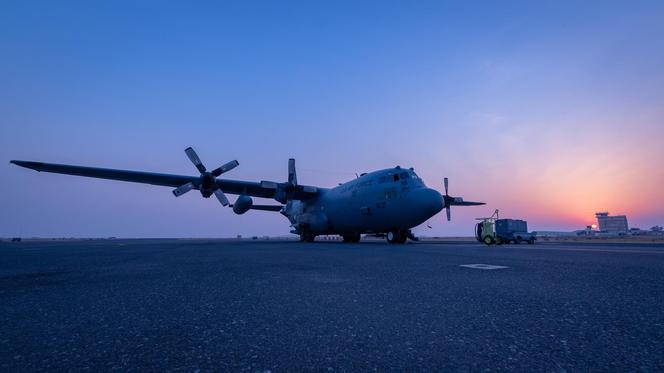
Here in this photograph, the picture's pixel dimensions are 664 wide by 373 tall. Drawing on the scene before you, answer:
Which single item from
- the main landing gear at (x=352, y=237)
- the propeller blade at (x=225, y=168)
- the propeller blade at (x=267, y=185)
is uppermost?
the propeller blade at (x=225, y=168)

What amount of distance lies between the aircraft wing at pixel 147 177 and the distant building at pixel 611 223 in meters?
166

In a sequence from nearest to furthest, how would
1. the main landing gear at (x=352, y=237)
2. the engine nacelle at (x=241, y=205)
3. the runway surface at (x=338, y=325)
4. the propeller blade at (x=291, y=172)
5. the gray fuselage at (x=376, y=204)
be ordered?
the runway surface at (x=338, y=325), the gray fuselage at (x=376, y=204), the engine nacelle at (x=241, y=205), the propeller blade at (x=291, y=172), the main landing gear at (x=352, y=237)

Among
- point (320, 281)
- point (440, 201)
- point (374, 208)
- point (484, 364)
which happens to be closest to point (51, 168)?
point (374, 208)

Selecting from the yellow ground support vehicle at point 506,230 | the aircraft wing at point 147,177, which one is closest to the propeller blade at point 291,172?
the aircraft wing at point 147,177

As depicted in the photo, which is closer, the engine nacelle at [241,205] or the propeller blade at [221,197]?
the propeller blade at [221,197]

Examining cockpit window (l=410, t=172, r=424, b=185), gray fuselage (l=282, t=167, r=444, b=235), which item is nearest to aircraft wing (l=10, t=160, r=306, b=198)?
gray fuselage (l=282, t=167, r=444, b=235)

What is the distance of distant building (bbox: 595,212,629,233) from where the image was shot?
13738 cm

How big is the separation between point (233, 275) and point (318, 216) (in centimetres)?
2035

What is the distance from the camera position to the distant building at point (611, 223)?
137375mm

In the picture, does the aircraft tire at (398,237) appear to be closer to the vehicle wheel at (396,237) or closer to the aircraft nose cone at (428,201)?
Result: the vehicle wheel at (396,237)

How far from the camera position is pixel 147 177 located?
21688mm

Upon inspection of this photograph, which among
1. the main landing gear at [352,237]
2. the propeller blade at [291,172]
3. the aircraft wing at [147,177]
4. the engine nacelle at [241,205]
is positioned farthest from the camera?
the main landing gear at [352,237]

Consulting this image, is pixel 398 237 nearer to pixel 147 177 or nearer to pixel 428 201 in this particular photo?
pixel 428 201

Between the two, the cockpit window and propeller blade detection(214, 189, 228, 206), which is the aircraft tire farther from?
propeller blade detection(214, 189, 228, 206)
